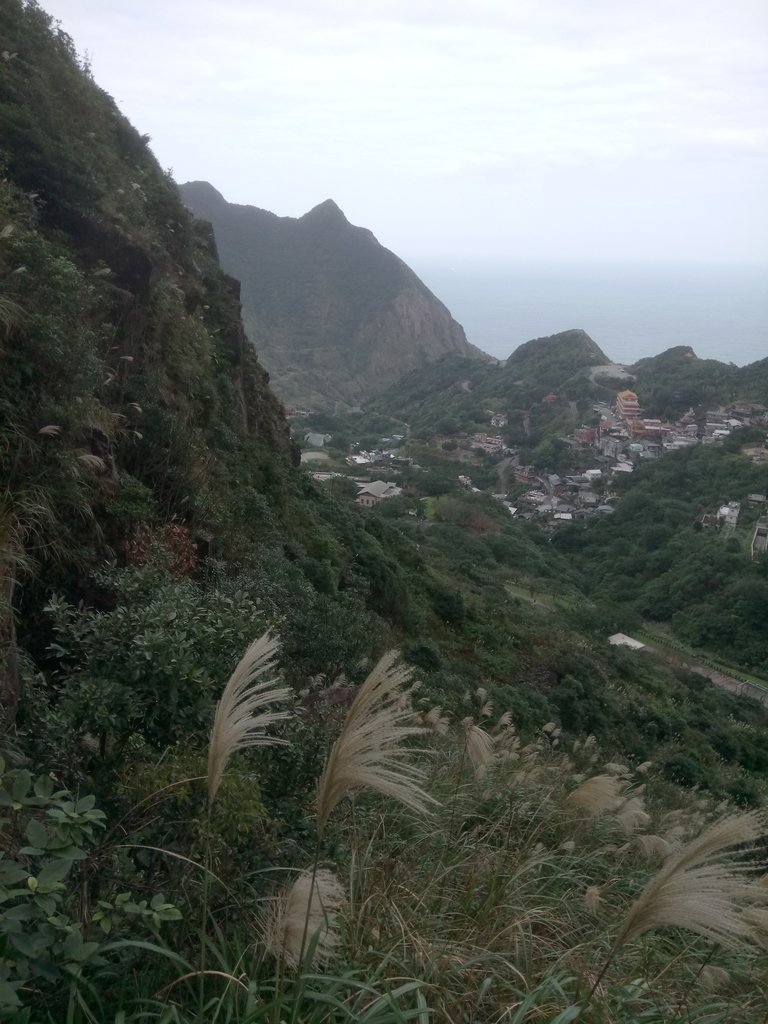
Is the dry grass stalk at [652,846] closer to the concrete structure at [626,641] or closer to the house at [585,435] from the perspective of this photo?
the concrete structure at [626,641]

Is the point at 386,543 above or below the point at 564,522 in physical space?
above

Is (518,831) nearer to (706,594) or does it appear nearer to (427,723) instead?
(427,723)

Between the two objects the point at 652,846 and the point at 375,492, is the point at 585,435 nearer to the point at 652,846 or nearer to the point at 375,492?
the point at 375,492

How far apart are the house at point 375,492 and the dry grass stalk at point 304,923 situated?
92.0 ft

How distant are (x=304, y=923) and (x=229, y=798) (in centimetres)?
43

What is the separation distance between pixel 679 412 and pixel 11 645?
54.1 meters

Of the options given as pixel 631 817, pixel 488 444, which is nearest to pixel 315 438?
pixel 488 444

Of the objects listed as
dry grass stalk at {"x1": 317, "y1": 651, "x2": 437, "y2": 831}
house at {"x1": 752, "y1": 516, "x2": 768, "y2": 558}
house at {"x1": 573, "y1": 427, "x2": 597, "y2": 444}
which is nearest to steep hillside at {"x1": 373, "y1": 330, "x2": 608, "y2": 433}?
house at {"x1": 573, "y1": 427, "x2": 597, "y2": 444}

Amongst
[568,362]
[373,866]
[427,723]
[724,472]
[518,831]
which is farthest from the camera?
[568,362]

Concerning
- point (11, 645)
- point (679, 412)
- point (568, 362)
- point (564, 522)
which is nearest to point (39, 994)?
point (11, 645)

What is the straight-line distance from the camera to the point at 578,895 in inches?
106

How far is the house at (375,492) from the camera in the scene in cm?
3262

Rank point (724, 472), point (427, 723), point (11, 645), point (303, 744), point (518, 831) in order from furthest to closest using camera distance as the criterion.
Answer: point (724, 472), point (427, 723), point (518, 831), point (11, 645), point (303, 744)

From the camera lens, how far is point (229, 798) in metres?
2.15
